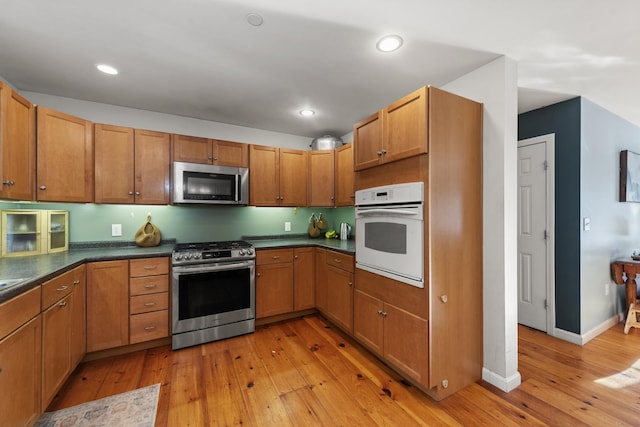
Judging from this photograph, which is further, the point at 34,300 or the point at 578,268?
the point at 578,268

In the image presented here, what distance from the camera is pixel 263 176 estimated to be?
3.40m

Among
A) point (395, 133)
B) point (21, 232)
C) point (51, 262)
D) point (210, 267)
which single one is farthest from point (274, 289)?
point (21, 232)

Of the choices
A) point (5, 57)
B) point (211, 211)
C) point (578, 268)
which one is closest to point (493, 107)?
point (578, 268)

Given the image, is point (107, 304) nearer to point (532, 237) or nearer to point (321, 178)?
Answer: point (321, 178)

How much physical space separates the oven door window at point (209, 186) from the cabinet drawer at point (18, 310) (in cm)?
152

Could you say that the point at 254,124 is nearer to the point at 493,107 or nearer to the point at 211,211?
the point at 211,211

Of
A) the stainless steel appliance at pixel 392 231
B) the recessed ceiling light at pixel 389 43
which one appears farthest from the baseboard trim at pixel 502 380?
the recessed ceiling light at pixel 389 43

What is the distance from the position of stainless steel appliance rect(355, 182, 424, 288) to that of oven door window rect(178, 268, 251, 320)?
52.5 inches

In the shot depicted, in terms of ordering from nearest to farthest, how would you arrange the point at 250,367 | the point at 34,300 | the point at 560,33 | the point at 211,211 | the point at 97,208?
the point at 34,300, the point at 560,33, the point at 250,367, the point at 97,208, the point at 211,211

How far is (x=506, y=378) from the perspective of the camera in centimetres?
193

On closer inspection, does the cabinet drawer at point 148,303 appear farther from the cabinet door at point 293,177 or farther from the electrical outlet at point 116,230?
the cabinet door at point 293,177

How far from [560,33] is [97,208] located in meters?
4.26

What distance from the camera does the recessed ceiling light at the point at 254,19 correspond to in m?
1.58

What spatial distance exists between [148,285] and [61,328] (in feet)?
2.28
